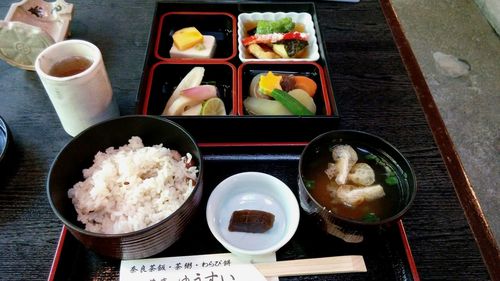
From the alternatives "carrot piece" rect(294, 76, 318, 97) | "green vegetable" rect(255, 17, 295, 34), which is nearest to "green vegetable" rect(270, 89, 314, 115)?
"carrot piece" rect(294, 76, 318, 97)

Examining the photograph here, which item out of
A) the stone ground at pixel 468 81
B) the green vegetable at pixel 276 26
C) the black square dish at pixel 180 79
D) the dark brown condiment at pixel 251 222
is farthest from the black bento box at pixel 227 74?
the stone ground at pixel 468 81

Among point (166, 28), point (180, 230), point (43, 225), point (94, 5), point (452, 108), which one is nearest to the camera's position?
point (180, 230)

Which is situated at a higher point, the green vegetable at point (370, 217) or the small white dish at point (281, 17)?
the small white dish at point (281, 17)

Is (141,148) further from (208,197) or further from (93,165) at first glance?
(208,197)

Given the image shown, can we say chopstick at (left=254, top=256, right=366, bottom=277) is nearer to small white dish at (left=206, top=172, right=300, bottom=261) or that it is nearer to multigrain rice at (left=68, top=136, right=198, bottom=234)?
small white dish at (left=206, top=172, right=300, bottom=261)

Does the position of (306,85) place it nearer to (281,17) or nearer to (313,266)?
(281,17)

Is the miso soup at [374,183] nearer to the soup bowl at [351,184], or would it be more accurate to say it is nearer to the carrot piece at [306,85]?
the soup bowl at [351,184]

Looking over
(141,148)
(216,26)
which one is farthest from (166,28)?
(141,148)
